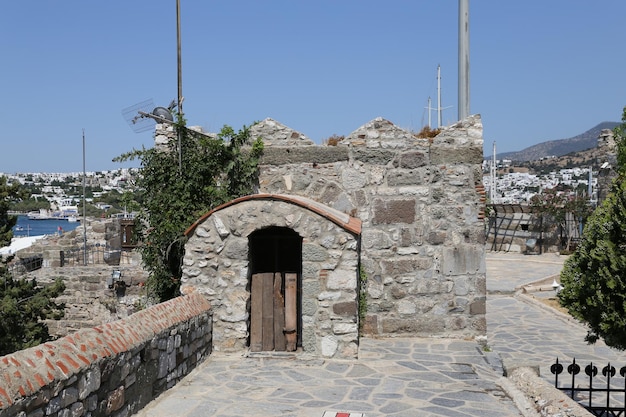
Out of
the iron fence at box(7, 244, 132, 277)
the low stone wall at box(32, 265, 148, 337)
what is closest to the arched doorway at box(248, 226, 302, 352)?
the low stone wall at box(32, 265, 148, 337)

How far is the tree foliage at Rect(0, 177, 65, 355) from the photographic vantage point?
12508 millimetres

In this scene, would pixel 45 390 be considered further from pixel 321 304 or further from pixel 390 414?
pixel 321 304

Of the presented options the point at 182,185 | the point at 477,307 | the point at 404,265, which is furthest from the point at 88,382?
the point at 477,307

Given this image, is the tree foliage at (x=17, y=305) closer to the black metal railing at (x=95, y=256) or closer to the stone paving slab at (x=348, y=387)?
the stone paving slab at (x=348, y=387)

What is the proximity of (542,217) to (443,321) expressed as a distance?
2066 centimetres

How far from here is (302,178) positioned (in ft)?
31.4

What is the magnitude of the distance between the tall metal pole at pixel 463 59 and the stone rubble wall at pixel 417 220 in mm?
2163

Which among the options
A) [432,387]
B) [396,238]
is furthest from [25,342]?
[432,387]

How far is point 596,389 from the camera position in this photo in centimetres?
666

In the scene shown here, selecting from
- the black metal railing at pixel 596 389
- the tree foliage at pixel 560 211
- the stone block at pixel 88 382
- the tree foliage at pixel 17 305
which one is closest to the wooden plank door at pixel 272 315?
the black metal railing at pixel 596 389

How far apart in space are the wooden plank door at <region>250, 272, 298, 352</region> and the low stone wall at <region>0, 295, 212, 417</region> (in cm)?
95

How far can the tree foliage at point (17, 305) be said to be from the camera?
12.5 meters

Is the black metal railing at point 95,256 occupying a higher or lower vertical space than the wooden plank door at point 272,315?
lower

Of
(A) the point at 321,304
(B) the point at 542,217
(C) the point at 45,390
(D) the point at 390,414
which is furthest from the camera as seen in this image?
(B) the point at 542,217
